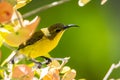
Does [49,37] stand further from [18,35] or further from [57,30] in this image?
[18,35]

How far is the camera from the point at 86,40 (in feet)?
8.52

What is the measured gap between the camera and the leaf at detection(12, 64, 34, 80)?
490mm

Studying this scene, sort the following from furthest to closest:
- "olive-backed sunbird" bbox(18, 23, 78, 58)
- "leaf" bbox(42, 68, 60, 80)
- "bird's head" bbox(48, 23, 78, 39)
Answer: "bird's head" bbox(48, 23, 78, 39)
"olive-backed sunbird" bbox(18, 23, 78, 58)
"leaf" bbox(42, 68, 60, 80)

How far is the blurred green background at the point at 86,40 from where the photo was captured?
2.51 m

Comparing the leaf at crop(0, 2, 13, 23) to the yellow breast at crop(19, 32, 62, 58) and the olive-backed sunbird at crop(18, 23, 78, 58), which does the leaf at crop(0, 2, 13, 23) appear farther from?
the olive-backed sunbird at crop(18, 23, 78, 58)

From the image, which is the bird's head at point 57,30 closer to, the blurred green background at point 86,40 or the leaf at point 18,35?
the leaf at point 18,35

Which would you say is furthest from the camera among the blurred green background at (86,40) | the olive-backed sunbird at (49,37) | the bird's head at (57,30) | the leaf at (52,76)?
the blurred green background at (86,40)

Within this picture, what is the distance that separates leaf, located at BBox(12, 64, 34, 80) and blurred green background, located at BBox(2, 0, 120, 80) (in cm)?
188

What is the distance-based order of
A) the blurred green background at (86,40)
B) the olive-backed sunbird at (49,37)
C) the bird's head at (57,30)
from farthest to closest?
1. the blurred green background at (86,40)
2. the bird's head at (57,30)
3. the olive-backed sunbird at (49,37)

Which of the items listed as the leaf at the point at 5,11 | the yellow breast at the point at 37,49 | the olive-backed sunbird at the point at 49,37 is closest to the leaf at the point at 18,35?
the leaf at the point at 5,11

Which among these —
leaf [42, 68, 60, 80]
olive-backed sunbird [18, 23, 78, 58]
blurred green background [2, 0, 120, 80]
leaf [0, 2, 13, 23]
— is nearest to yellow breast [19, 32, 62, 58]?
olive-backed sunbird [18, 23, 78, 58]

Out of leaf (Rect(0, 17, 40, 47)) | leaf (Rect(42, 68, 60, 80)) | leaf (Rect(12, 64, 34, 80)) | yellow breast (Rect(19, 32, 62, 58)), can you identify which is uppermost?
leaf (Rect(0, 17, 40, 47))

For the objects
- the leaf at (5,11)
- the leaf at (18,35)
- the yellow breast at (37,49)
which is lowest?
the yellow breast at (37,49)

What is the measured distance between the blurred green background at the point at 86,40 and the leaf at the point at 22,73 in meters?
1.88
